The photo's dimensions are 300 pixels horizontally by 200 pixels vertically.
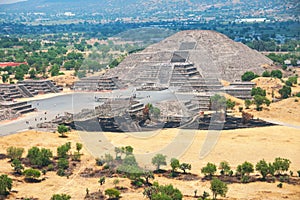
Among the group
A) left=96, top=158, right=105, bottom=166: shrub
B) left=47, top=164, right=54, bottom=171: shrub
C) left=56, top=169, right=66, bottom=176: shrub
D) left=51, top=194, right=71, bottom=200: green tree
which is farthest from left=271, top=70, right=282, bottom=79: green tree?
left=51, top=194, right=71, bottom=200: green tree

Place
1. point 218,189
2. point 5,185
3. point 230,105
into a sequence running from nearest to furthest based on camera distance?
point 218,189, point 5,185, point 230,105

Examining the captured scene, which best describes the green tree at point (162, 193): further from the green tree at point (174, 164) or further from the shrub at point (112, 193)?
the green tree at point (174, 164)

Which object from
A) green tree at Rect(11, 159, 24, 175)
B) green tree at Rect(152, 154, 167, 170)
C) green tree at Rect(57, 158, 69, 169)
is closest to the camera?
green tree at Rect(152, 154, 167, 170)

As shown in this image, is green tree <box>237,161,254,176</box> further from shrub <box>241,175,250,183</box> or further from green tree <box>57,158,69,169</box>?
green tree <box>57,158,69,169</box>

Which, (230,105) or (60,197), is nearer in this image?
(60,197)

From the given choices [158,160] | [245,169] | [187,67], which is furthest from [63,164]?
[187,67]

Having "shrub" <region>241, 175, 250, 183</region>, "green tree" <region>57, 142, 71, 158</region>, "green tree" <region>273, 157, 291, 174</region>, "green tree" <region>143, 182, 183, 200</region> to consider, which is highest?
"green tree" <region>57, 142, 71, 158</region>

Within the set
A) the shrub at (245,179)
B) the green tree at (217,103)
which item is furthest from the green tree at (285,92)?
the shrub at (245,179)

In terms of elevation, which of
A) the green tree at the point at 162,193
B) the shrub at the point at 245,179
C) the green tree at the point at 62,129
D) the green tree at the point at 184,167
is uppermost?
the green tree at the point at 62,129

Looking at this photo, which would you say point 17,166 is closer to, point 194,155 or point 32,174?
point 32,174
